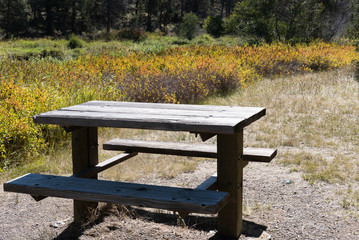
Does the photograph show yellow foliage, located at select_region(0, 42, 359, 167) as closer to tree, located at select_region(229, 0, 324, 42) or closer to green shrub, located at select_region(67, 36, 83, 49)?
tree, located at select_region(229, 0, 324, 42)

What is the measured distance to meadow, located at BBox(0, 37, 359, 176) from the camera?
5.12m

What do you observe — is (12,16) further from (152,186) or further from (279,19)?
(152,186)

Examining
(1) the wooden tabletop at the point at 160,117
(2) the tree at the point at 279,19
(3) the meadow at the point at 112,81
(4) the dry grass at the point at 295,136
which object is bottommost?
(4) the dry grass at the point at 295,136

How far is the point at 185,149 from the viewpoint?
11.9ft

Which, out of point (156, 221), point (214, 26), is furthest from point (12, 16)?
point (156, 221)

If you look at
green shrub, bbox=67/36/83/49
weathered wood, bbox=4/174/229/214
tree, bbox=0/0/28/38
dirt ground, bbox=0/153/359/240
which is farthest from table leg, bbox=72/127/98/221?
tree, bbox=0/0/28/38

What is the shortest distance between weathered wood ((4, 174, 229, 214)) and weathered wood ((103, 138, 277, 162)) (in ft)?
2.86

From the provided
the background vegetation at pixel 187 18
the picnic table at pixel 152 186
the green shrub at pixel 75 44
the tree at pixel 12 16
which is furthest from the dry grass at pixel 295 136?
the tree at pixel 12 16

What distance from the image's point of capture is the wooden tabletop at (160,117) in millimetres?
2541

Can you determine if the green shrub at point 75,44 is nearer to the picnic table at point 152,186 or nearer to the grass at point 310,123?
the grass at point 310,123

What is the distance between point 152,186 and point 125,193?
23 centimetres

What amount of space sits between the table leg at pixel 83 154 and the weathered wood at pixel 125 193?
15.3 inches

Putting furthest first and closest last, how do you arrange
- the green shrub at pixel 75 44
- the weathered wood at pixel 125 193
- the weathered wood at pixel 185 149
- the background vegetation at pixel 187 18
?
1. the green shrub at pixel 75 44
2. the background vegetation at pixel 187 18
3. the weathered wood at pixel 185 149
4. the weathered wood at pixel 125 193

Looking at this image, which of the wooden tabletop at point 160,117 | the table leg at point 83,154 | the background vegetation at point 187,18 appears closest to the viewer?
the wooden tabletop at point 160,117
